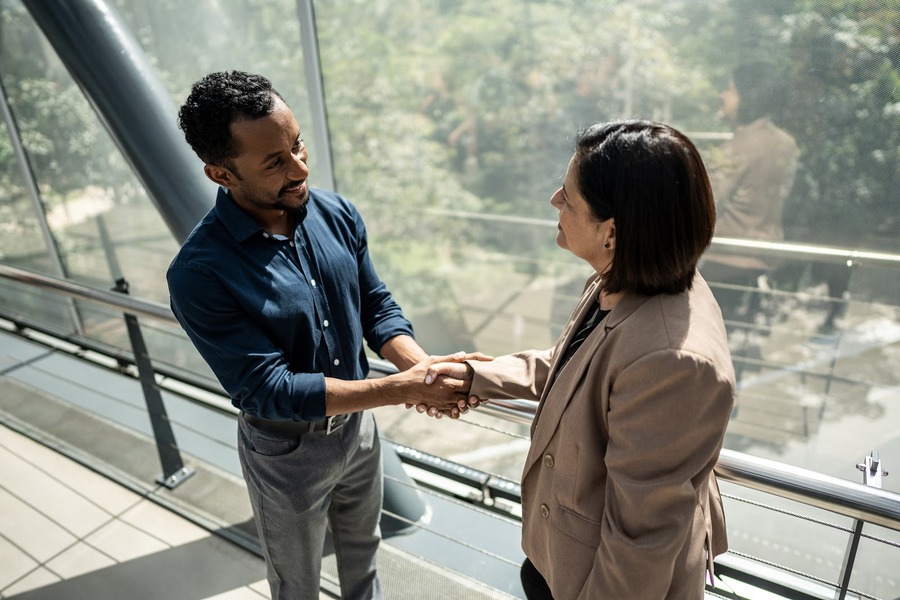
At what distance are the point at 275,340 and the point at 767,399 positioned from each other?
10.8ft

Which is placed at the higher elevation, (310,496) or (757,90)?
(757,90)

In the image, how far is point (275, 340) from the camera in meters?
1.32

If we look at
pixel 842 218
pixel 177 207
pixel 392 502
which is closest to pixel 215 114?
pixel 177 207

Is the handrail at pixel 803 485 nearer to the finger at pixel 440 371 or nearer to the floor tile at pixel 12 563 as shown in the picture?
the finger at pixel 440 371

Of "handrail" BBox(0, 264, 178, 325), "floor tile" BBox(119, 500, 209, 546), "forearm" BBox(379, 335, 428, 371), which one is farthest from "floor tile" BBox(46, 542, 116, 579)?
"forearm" BBox(379, 335, 428, 371)

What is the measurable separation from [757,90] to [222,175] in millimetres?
2710

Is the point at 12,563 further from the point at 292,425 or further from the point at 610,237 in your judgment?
the point at 610,237

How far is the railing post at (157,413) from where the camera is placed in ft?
7.36

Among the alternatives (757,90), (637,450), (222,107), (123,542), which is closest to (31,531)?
(123,542)

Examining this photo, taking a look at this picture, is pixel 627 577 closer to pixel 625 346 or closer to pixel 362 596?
pixel 625 346

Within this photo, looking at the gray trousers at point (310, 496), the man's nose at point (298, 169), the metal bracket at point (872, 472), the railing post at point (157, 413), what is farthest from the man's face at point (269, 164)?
the metal bracket at point (872, 472)

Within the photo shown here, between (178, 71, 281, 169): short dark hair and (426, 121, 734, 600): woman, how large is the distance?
0.66 m

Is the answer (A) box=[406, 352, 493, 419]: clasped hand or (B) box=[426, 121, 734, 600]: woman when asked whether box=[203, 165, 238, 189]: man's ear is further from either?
(B) box=[426, 121, 734, 600]: woman

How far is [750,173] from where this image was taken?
313cm
